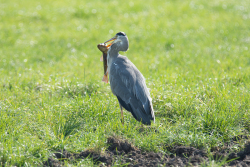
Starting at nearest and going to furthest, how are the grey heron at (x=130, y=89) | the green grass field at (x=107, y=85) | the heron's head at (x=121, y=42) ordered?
the green grass field at (x=107, y=85)
the grey heron at (x=130, y=89)
the heron's head at (x=121, y=42)

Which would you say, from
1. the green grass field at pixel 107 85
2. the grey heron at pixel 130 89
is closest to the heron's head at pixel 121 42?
the grey heron at pixel 130 89

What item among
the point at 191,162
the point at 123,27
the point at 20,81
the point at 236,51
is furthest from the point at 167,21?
the point at 191,162

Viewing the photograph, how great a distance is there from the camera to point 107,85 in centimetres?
607

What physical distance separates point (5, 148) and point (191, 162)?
7.93 feet

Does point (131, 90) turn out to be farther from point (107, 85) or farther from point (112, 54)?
point (107, 85)

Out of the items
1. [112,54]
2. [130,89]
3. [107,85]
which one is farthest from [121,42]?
[107,85]

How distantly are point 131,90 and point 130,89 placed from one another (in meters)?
0.02

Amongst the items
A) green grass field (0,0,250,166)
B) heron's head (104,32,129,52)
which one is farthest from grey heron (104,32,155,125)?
green grass field (0,0,250,166)

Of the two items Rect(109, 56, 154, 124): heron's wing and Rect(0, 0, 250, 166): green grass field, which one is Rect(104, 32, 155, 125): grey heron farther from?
Rect(0, 0, 250, 166): green grass field

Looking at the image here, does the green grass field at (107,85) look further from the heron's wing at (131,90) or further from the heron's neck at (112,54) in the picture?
the heron's neck at (112,54)

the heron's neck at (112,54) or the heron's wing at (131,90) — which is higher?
the heron's neck at (112,54)

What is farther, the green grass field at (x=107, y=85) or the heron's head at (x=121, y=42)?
the heron's head at (x=121, y=42)

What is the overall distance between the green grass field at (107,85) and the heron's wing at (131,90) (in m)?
0.27

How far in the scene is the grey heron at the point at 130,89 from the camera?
14.3 ft
